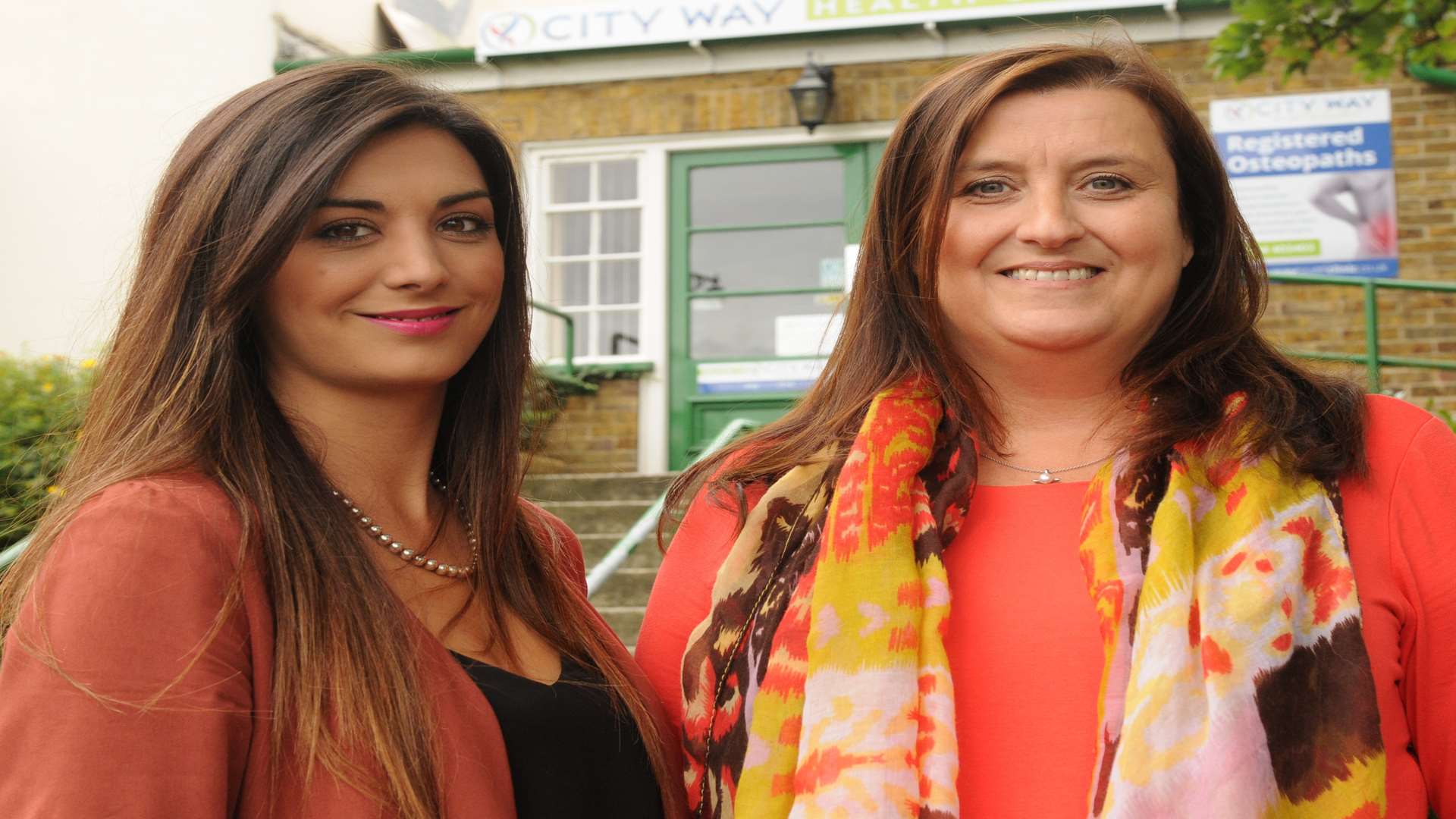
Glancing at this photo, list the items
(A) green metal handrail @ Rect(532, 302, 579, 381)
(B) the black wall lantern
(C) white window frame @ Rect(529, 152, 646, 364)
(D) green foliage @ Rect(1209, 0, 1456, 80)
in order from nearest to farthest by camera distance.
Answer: (D) green foliage @ Rect(1209, 0, 1456, 80)
(B) the black wall lantern
(A) green metal handrail @ Rect(532, 302, 579, 381)
(C) white window frame @ Rect(529, 152, 646, 364)

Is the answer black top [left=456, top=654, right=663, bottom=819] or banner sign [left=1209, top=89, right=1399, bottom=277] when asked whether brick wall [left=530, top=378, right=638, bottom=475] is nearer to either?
banner sign [left=1209, top=89, right=1399, bottom=277]

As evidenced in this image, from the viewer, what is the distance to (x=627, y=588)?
6.71 metres

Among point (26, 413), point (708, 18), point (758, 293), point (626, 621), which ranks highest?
point (708, 18)

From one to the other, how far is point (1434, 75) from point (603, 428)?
17.6 ft

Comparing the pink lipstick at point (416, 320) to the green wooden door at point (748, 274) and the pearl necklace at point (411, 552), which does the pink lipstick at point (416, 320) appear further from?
the green wooden door at point (748, 274)

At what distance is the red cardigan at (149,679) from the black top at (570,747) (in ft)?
0.55

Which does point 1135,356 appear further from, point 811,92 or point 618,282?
point 618,282

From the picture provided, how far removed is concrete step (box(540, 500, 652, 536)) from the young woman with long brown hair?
528cm

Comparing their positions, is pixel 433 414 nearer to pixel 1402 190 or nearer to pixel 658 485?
pixel 658 485

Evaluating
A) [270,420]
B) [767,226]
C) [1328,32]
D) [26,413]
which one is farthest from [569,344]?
[270,420]

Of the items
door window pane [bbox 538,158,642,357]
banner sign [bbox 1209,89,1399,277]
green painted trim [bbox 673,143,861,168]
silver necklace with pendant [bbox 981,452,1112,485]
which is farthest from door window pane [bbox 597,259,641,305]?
silver necklace with pendant [bbox 981,452,1112,485]

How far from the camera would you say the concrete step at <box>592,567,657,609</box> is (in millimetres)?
6660

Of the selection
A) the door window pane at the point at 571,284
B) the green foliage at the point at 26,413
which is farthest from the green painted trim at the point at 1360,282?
the green foliage at the point at 26,413

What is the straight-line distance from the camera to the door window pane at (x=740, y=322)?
934 cm
